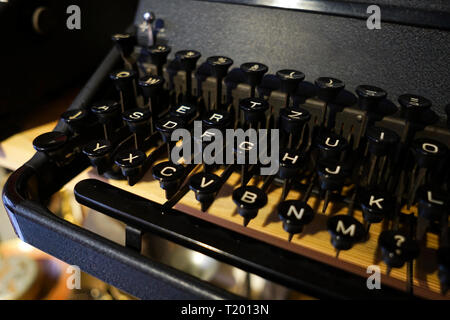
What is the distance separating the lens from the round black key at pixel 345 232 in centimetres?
61

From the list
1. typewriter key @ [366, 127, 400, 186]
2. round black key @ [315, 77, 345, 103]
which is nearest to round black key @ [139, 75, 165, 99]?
round black key @ [315, 77, 345, 103]

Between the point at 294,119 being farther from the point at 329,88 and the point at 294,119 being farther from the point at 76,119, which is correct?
the point at 76,119

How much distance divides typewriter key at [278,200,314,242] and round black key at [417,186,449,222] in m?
0.19

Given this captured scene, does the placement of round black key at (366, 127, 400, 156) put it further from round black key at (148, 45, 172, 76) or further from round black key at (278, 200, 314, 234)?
round black key at (148, 45, 172, 76)

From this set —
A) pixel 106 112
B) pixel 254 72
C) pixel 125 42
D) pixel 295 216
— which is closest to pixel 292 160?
pixel 295 216

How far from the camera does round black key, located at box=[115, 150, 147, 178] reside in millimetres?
774

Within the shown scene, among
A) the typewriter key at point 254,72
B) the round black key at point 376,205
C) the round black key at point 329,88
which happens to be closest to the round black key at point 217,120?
the typewriter key at point 254,72

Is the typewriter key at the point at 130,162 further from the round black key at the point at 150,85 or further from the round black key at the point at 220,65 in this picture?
the round black key at the point at 220,65

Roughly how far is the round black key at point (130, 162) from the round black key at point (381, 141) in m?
0.47

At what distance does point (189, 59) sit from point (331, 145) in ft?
1.36

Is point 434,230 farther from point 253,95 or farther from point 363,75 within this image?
Answer: point 253,95

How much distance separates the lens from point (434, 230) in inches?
30.8
